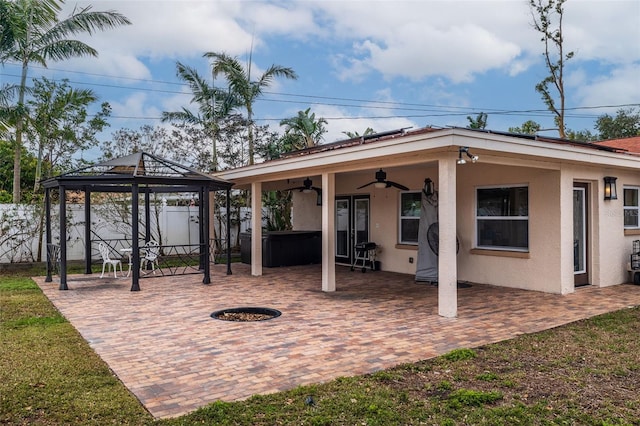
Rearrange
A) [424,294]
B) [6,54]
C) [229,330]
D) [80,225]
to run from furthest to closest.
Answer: [80,225] → [6,54] → [424,294] → [229,330]

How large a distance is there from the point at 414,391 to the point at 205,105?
593 inches

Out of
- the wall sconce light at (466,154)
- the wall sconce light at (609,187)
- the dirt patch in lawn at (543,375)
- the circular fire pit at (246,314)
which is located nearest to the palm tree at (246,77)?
the circular fire pit at (246,314)

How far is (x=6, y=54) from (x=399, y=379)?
43.9 feet

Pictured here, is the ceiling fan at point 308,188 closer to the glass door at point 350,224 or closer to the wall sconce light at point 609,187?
the glass door at point 350,224

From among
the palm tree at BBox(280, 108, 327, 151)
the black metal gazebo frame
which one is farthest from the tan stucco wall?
the palm tree at BBox(280, 108, 327, 151)

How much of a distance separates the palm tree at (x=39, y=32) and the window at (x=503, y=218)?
36.5 feet

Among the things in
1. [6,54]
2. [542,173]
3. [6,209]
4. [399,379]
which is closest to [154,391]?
[399,379]

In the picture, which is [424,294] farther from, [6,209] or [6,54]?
[6,54]

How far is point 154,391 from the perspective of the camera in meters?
4.05

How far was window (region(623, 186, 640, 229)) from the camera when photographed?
10266 millimetres

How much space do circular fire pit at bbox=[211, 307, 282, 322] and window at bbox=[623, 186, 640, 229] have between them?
313 inches

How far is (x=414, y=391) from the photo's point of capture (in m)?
4.07

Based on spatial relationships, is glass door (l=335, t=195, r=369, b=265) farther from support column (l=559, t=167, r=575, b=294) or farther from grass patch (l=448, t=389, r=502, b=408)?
grass patch (l=448, t=389, r=502, b=408)

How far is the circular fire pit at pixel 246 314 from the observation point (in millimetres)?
7035
